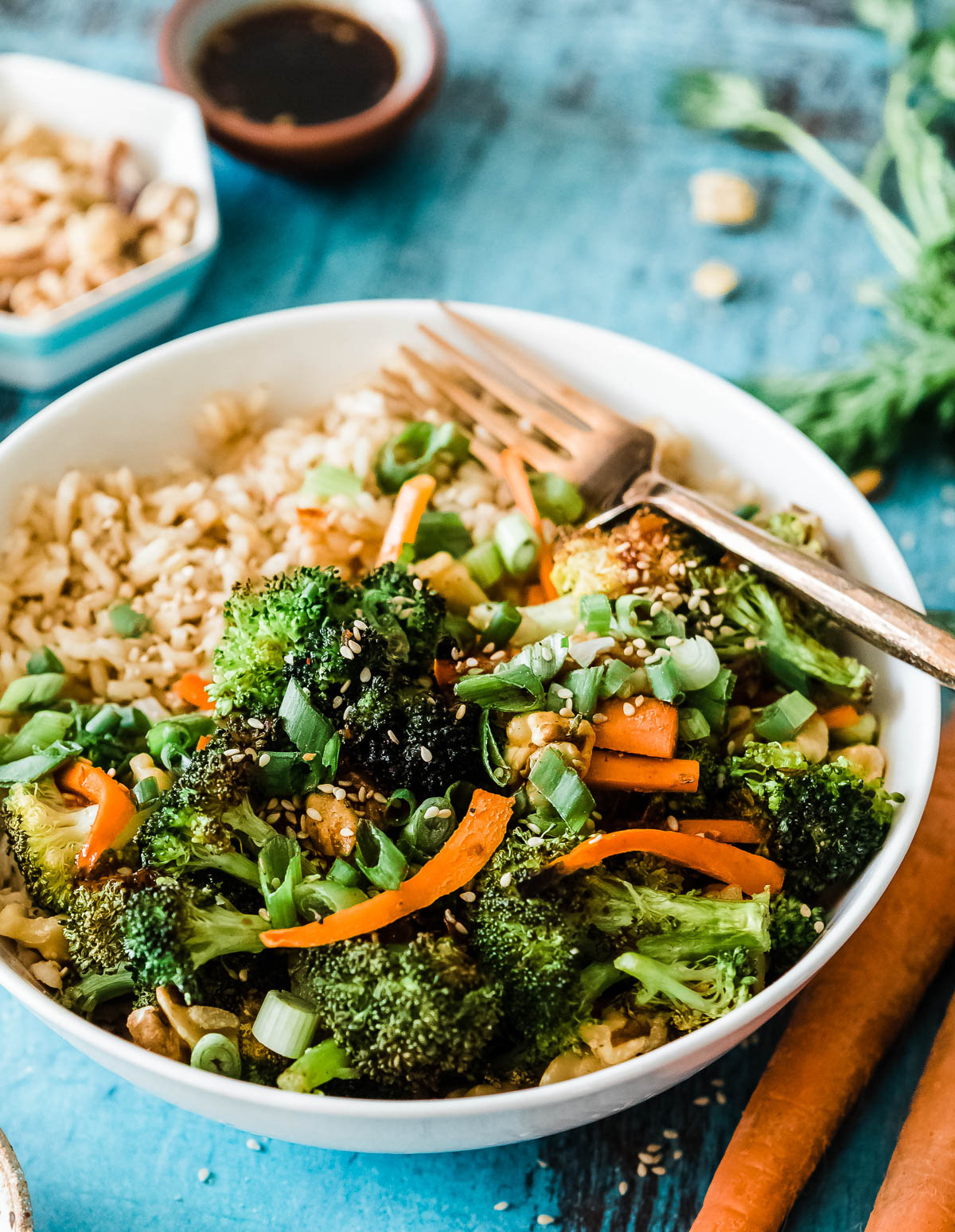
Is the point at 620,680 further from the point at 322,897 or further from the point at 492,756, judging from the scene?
the point at 322,897

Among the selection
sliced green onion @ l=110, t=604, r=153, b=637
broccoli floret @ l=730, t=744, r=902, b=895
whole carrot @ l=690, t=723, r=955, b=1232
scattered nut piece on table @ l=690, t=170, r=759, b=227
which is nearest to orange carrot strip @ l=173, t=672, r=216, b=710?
sliced green onion @ l=110, t=604, r=153, b=637

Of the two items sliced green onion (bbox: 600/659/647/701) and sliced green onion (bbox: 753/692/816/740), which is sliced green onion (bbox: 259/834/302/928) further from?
sliced green onion (bbox: 753/692/816/740)

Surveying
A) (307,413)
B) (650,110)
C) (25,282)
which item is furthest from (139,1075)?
(650,110)

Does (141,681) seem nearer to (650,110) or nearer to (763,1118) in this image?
(763,1118)

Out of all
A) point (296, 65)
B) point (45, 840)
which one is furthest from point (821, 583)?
point (296, 65)

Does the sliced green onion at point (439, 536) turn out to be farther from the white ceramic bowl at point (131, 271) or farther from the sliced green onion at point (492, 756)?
the white ceramic bowl at point (131, 271)

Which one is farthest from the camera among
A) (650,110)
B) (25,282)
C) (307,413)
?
(650,110)
